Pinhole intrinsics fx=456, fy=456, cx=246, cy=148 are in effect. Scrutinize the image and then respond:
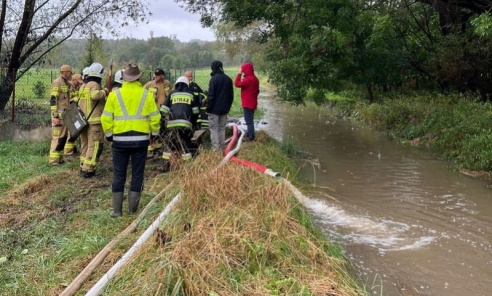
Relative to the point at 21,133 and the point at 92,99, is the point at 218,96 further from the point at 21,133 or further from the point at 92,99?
the point at 21,133

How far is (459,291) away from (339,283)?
1.51m

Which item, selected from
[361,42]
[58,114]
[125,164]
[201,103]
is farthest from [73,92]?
[361,42]

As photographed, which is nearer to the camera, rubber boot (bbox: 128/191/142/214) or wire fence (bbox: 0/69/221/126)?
rubber boot (bbox: 128/191/142/214)

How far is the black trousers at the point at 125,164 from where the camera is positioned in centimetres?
570

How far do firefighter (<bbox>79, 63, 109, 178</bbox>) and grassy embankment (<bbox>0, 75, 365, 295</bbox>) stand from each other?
0.81 metres

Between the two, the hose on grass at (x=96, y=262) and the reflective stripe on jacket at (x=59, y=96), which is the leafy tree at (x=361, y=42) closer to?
the reflective stripe on jacket at (x=59, y=96)

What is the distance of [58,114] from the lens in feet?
29.2

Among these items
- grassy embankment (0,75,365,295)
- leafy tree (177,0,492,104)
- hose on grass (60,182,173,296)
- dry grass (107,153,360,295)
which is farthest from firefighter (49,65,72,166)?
leafy tree (177,0,492,104)

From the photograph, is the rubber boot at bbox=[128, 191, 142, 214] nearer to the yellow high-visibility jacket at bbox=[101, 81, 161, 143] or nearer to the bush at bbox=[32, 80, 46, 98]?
the yellow high-visibility jacket at bbox=[101, 81, 161, 143]

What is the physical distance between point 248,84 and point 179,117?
262cm

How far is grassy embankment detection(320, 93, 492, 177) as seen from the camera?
10.2 meters

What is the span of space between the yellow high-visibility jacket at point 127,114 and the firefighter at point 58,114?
11.9 feet

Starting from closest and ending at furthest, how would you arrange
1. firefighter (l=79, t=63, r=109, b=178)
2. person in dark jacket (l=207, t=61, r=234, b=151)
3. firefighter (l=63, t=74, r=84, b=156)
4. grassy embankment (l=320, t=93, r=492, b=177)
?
firefighter (l=79, t=63, r=109, b=178)
person in dark jacket (l=207, t=61, r=234, b=151)
firefighter (l=63, t=74, r=84, b=156)
grassy embankment (l=320, t=93, r=492, b=177)

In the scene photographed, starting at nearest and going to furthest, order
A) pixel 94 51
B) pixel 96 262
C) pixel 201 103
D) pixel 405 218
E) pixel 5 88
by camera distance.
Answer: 1. pixel 96 262
2. pixel 405 218
3. pixel 201 103
4. pixel 5 88
5. pixel 94 51
